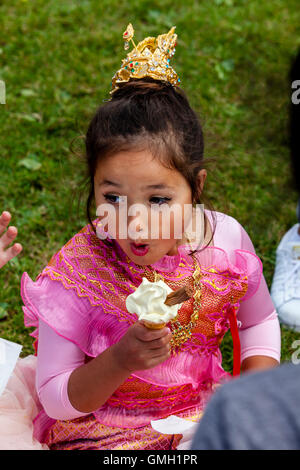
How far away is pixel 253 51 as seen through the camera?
3.64m

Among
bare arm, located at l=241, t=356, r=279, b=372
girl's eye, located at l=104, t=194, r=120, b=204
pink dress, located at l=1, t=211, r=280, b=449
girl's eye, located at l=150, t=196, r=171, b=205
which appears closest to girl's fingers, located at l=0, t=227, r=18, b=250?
pink dress, located at l=1, t=211, r=280, b=449

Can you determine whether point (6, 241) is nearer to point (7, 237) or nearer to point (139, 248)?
point (7, 237)

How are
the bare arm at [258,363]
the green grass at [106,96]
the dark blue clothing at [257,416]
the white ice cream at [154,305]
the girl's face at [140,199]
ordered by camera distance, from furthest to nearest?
1. the green grass at [106,96]
2. the bare arm at [258,363]
3. the girl's face at [140,199]
4. the white ice cream at [154,305]
5. the dark blue clothing at [257,416]

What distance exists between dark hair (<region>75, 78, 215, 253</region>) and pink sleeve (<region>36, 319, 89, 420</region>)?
1.55 feet

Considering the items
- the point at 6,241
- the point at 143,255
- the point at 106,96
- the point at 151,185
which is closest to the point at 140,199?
the point at 151,185

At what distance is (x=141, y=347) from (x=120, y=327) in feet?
1.01

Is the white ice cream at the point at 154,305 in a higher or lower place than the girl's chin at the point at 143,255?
lower

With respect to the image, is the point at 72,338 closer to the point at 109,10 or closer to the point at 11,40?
the point at 11,40

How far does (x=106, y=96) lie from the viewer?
117 inches

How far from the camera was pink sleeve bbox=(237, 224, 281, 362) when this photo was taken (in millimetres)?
1836

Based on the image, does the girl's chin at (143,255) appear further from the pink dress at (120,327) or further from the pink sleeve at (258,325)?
the pink sleeve at (258,325)

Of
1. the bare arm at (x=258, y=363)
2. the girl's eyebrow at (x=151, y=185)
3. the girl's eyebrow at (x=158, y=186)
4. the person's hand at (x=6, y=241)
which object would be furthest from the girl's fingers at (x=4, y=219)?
the bare arm at (x=258, y=363)

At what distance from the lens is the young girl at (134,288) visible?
143 cm
